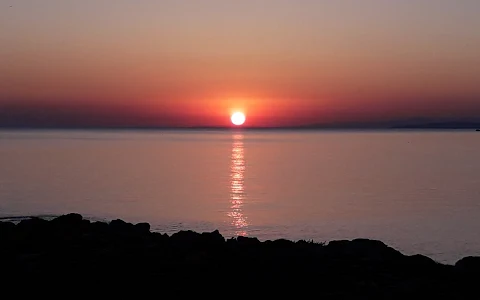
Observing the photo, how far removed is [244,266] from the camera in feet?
47.6

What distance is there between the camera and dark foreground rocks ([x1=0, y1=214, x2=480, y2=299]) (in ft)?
41.8

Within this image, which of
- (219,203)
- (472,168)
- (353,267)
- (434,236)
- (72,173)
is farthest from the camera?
(472,168)

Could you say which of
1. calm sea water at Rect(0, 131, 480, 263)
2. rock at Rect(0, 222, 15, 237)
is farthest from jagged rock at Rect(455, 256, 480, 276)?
rock at Rect(0, 222, 15, 237)

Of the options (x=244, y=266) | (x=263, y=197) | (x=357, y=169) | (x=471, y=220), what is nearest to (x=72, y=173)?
(x=263, y=197)

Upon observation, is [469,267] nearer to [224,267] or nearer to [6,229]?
[224,267]

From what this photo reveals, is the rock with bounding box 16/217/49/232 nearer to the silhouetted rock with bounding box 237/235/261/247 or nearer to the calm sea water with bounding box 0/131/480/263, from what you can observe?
the silhouetted rock with bounding box 237/235/261/247

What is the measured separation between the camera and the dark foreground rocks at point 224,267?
12.8 m

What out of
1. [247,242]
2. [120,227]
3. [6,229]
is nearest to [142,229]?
[120,227]

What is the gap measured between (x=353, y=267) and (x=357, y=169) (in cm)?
6020

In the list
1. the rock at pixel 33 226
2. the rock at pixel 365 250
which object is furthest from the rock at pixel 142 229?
the rock at pixel 365 250

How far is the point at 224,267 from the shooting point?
46.5ft

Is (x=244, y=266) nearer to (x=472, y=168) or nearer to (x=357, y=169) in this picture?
(x=357, y=169)

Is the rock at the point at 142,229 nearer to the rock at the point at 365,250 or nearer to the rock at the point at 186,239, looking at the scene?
the rock at the point at 186,239

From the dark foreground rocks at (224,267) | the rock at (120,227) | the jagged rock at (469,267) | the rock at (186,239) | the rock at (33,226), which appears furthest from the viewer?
the rock at (120,227)
